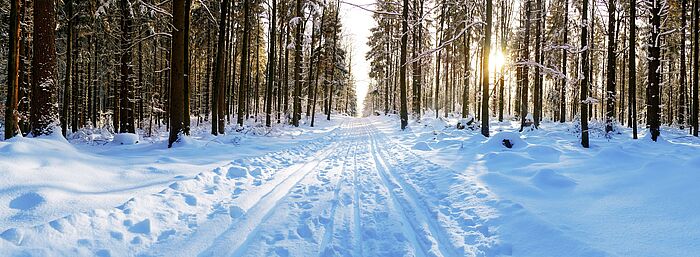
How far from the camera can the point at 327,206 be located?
17.5 feet

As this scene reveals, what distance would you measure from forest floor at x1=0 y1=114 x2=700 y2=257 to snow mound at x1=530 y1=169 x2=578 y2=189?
1.3 inches

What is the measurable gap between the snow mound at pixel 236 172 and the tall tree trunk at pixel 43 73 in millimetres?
4628

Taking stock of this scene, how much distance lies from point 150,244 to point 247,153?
21.4ft

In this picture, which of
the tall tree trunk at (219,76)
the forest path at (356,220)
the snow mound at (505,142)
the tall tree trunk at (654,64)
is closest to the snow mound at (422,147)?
the snow mound at (505,142)

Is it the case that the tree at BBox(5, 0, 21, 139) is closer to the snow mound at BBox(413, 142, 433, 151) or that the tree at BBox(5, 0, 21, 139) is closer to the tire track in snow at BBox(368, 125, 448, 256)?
the tire track in snow at BBox(368, 125, 448, 256)

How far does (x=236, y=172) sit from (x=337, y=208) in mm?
3073

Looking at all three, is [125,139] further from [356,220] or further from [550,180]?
[550,180]

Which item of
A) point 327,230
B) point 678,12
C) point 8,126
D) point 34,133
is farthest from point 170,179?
point 678,12

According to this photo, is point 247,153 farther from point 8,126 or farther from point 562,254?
point 562,254

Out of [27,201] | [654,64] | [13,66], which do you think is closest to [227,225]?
[27,201]

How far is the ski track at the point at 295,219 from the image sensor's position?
146 inches

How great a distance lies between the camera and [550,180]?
6.47 metres

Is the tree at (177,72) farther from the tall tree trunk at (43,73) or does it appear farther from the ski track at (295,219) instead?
the ski track at (295,219)

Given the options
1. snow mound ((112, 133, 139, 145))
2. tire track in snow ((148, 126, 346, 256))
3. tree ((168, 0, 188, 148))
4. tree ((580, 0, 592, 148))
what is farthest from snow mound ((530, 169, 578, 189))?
snow mound ((112, 133, 139, 145))
